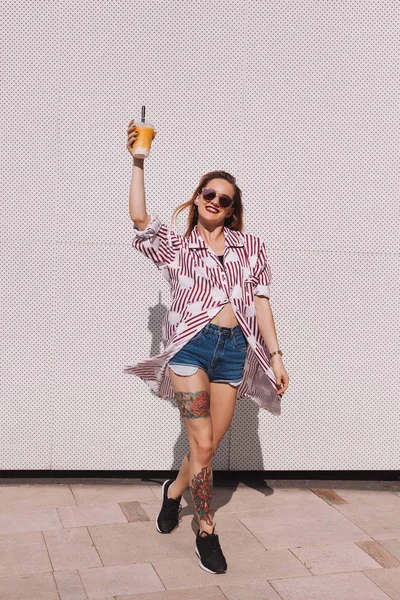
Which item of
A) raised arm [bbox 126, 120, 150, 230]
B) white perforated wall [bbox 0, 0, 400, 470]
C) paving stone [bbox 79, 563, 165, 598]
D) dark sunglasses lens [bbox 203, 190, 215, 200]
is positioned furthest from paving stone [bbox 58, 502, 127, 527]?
dark sunglasses lens [bbox 203, 190, 215, 200]

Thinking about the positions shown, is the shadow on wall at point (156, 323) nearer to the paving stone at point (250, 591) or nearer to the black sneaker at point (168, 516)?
the black sneaker at point (168, 516)

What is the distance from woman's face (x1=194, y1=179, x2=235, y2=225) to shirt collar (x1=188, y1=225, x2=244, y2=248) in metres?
0.08

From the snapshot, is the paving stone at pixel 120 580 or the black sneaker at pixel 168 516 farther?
the black sneaker at pixel 168 516

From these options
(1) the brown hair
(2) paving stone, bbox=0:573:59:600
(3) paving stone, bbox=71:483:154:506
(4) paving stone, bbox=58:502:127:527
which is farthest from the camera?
(3) paving stone, bbox=71:483:154:506

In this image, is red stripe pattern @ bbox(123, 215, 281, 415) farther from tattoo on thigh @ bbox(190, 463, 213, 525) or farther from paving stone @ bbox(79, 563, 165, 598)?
paving stone @ bbox(79, 563, 165, 598)

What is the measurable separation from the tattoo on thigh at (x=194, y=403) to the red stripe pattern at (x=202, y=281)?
20 centimetres

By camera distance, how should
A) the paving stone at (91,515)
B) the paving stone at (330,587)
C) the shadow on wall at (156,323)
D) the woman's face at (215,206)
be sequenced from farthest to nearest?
the shadow on wall at (156,323) < the paving stone at (91,515) < the woman's face at (215,206) < the paving stone at (330,587)

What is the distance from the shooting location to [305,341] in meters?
5.02

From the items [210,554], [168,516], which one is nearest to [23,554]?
[168,516]


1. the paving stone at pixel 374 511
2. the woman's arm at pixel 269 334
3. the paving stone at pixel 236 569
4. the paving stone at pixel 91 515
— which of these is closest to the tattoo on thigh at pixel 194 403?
the woman's arm at pixel 269 334

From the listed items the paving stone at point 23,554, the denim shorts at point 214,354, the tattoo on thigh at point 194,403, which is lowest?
the paving stone at point 23,554

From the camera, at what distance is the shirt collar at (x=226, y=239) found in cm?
390

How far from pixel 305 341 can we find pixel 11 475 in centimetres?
191

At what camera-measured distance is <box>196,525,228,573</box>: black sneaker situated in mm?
3703
